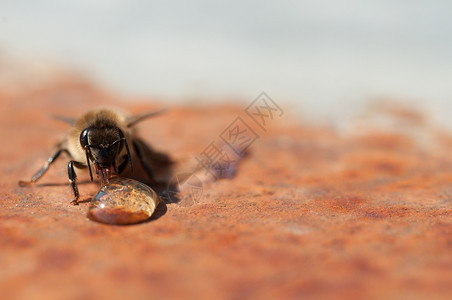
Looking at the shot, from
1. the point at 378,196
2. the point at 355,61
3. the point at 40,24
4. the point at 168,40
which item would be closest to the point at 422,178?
the point at 378,196

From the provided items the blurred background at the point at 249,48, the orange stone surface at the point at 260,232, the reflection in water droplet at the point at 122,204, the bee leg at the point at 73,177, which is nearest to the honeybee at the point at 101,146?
the bee leg at the point at 73,177

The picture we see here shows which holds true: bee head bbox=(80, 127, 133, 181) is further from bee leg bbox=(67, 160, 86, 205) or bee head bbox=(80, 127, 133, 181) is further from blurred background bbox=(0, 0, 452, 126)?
blurred background bbox=(0, 0, 452, 126)

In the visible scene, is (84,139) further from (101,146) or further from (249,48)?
(249,48)

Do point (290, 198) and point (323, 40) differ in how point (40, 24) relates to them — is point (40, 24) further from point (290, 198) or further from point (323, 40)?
point (290, 198)

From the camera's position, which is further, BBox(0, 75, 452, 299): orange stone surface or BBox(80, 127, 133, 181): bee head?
BBox(80, 127, 133, 181): bee head

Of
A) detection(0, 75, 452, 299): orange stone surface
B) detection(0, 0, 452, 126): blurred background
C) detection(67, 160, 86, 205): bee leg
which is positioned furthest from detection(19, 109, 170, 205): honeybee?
detection(0, 0, 452, 126): blurred background

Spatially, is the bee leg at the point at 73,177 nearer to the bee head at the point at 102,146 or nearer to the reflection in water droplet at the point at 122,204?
the bee head at the point at 102,146
